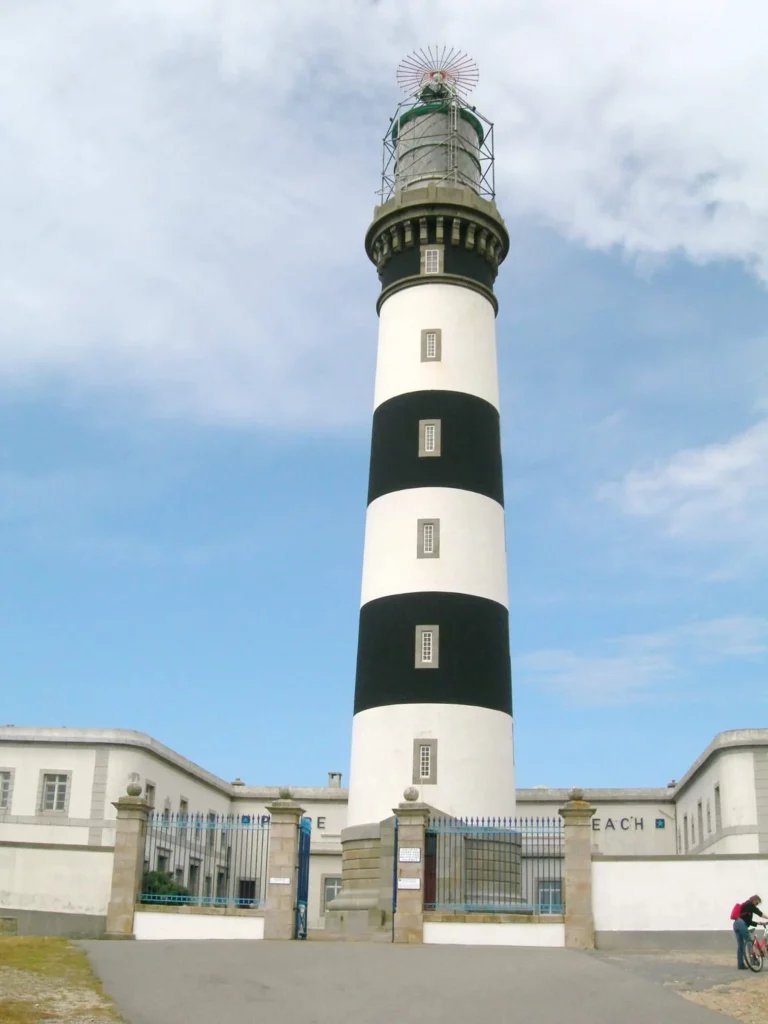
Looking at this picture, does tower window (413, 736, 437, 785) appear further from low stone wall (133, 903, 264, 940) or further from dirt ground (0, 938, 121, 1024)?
dirt ground (0, 938, 121, 1024)

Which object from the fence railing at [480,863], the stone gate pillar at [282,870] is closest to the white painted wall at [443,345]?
the fence railing at [480,863]

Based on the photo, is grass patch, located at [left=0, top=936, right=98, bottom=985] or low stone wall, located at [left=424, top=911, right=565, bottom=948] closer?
grass patch, located at [left=0, top=936, right=98, bottom=985]

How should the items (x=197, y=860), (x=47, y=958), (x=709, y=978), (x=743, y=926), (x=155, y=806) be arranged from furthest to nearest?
(x=197, y=860) < (x=155, y=806) < (x=743, y=926) < (x=47, y=958) < (x=709, y=978)

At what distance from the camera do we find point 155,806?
4044cm

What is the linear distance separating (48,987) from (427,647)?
591 inches

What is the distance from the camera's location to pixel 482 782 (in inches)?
1115

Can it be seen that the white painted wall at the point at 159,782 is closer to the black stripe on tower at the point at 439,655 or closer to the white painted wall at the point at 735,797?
the black stripe on tower at the point at 439,655

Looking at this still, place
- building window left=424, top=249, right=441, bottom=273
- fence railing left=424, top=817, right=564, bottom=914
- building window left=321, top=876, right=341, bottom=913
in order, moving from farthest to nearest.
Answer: building window left=321, top=876, right=341, bottom=913 < building window left=424, top=249, right=441, bottom=273 < fence railing left=424, top=817, right=564, bottom=914

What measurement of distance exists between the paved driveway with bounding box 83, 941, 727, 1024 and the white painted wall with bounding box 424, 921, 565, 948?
1.97 m

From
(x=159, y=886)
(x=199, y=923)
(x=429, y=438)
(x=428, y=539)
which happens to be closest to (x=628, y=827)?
(x=428, y=539)

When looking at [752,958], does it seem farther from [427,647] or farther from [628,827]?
[628,827]

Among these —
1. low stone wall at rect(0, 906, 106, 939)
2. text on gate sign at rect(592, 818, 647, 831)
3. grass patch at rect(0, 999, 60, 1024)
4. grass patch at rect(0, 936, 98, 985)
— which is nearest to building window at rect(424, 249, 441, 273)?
low stone wall at rect(0, 906, 106, 939)

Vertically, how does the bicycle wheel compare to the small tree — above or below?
below

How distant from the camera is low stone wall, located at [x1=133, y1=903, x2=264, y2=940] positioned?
81.1 ft
